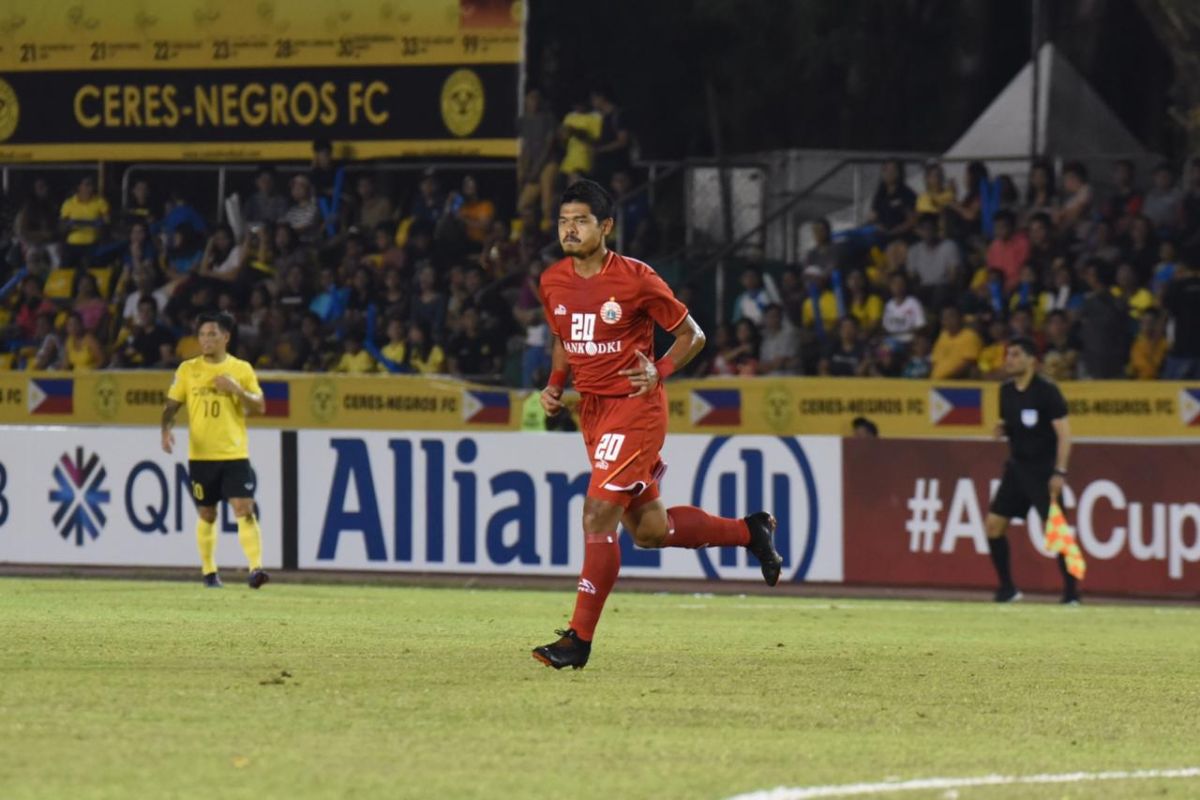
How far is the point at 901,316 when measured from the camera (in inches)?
934

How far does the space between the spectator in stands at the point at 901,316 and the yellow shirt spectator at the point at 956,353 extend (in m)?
0.66

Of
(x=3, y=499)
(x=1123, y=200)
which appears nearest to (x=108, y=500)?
(x=3, y=499)

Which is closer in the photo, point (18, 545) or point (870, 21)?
point (18, 545)

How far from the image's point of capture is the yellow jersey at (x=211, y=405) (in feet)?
56.7

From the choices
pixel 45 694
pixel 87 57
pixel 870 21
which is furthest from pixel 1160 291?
pixel 45 694

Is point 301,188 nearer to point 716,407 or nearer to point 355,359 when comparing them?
point 355,359

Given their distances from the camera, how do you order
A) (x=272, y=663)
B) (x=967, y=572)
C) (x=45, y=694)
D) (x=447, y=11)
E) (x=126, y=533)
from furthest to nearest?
(x=447, y=11) < (x=126, y=533) < (x=967, y=572) < (x=272, y=663) < (x=45, y=694)

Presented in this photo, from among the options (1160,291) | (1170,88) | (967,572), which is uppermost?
(1170,88)

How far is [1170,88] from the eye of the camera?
92.5ft

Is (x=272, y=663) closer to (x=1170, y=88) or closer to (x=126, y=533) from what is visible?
(x=126, y=533)

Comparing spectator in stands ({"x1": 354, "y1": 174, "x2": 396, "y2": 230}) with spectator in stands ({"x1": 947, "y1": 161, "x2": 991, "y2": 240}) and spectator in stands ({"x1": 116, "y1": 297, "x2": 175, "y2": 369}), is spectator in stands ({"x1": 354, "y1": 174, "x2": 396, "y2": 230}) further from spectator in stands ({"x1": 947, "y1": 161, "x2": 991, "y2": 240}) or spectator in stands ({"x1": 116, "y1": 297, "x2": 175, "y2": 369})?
spectator in stands ({"x1": 947, "y1": 161, "x2": 991, "y2": 240})

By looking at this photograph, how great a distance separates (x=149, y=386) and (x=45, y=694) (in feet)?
55.0

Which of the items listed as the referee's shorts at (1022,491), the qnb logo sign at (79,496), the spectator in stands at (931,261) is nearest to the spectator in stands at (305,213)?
the qnb logo sign at (79,496)

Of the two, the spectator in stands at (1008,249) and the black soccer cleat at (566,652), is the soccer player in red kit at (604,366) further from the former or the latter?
the spectator in stands at (1008,249)
